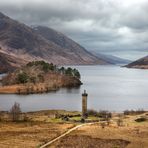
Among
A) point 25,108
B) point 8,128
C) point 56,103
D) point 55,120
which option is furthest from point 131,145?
point 56,103

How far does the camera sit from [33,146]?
6153cm

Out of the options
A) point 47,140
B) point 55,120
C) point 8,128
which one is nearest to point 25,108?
point 55,120

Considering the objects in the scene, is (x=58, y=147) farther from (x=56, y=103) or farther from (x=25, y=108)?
(x=56, y=103)

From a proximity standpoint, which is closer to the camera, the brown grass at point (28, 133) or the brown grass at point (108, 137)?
the brown grass at point (108, 137)

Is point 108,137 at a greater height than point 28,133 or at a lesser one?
lesser

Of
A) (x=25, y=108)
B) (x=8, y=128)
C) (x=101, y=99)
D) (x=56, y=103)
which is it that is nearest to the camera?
(x=8, y=128)

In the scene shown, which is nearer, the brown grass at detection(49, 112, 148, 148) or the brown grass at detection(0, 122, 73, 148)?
the brown grass at detection(49, 112, 148, 148)

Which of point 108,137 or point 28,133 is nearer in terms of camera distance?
point 108,137

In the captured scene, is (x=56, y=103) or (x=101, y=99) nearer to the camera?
(x=56, y=103)

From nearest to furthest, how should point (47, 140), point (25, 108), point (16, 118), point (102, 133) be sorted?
1. point (47, 140)
2. point (102, 133)
3. point (16, 118)
4. point (25, 108)

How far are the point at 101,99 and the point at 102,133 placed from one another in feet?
341

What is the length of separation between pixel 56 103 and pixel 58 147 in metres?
105

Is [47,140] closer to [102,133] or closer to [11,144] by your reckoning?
[11,144]

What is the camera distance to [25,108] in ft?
Result: 484
